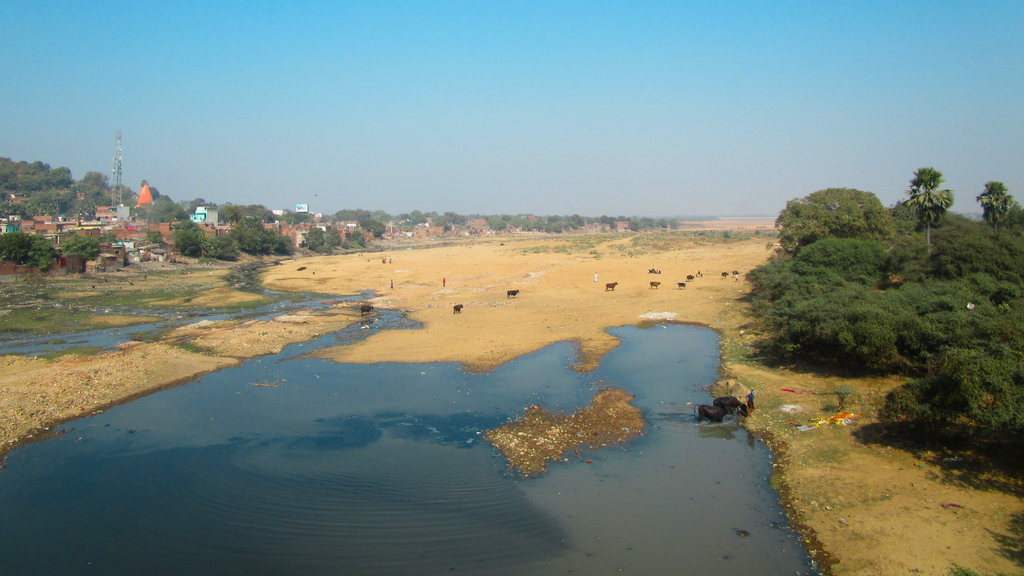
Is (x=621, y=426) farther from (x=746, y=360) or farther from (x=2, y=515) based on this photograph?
(x=2, y=515)

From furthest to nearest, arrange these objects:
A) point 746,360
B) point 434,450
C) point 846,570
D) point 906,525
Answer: point 746,360 → point 434,450 → point 906,525 → point 846,570

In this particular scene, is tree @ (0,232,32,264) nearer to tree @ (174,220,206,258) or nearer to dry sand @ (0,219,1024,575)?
tree @ (174,220,206,258)

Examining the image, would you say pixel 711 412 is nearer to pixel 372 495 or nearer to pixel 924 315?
pixel 924 315

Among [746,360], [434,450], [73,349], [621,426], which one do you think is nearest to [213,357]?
[73,349]

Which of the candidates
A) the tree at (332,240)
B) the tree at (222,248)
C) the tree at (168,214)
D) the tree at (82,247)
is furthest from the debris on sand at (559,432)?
the tree at (168,214)

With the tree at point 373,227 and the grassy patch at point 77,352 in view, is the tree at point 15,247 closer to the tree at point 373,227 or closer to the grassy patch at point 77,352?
the grassy patch at point 77,352

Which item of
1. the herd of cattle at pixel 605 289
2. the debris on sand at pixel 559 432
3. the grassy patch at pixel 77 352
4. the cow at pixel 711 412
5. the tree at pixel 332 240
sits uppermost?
the tree at pixel 332 240

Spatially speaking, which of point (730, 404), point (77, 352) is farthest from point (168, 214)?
point (730, 404)
